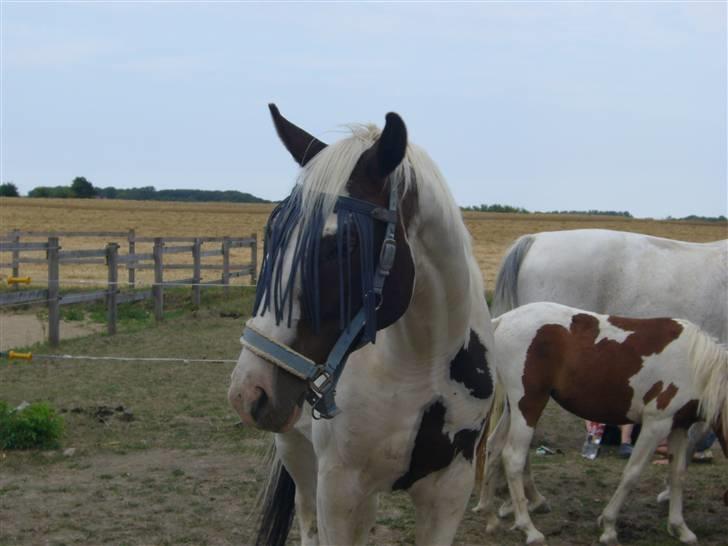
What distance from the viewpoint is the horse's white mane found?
214 centimetres

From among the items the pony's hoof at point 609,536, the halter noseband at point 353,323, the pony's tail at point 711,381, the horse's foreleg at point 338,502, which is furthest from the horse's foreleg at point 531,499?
the halter noseband at point 353,323

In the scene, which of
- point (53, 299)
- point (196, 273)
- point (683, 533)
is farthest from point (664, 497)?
point (196, 273)

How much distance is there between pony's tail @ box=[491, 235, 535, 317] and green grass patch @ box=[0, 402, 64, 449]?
3269mm

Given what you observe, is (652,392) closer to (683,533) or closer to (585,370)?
(585,370)

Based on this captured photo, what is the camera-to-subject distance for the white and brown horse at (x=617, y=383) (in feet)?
16.6

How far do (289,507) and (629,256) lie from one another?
3631 millimetres

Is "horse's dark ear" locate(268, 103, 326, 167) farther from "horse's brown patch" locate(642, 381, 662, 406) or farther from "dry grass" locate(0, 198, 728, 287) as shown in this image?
"dry grass" locate(0, 198, 728, 287)

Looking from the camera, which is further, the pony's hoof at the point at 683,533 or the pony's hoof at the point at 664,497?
the pony's hoof at the point at 664,497

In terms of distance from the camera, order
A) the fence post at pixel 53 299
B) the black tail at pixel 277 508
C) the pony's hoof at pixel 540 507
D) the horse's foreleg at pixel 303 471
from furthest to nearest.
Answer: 1. the fence post at pixel 53 299
2. the pony's hoof at pixel 540 507
3. the black tail at pixel 277 508
4. the horse's foreleg at pixel 303 471

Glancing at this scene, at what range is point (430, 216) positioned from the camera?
2350 millimetres

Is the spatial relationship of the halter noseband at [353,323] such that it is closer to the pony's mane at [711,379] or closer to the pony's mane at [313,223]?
the pony's mane at [313,223]

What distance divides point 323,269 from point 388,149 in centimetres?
32

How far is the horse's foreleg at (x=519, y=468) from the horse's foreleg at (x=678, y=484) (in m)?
0.77

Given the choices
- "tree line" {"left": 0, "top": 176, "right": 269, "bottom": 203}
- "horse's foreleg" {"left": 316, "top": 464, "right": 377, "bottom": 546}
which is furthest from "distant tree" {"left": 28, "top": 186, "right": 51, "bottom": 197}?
"horse's foreleg" {"left": 316, "top": 464, "right": 377, "bottom": 546}
